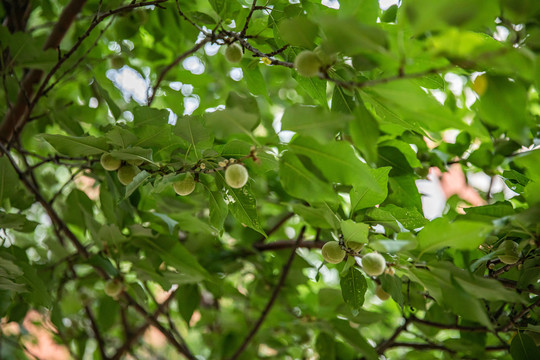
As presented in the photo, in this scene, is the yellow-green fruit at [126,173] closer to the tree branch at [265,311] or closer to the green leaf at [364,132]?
the green leaf at [364,132]

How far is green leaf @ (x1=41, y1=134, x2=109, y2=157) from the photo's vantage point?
856 millimetres

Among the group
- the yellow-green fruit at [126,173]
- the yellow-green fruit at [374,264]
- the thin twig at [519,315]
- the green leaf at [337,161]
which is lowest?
the thin twig at [519,315]

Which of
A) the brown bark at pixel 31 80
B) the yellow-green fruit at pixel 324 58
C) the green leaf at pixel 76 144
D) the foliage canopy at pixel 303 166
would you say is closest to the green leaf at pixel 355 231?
the foliage canopy at pixel 303 166

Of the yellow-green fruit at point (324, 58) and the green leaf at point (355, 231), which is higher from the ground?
the yellow-green fruit at point (324, 58)

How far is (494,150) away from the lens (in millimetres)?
1209

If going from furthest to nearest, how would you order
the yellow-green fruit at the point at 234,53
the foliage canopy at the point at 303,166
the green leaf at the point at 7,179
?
the green leaf at the point at 7,179
the yellow-green fruit at the point at 234,53
the foliage canopy at the point at 303,166

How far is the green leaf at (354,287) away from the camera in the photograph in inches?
36.1

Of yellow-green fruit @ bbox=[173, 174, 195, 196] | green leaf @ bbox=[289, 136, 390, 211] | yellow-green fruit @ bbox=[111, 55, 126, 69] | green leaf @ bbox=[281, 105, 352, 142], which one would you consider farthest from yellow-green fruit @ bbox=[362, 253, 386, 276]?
yellow-green fruit @ bbox=[111, 55, 126, 69]

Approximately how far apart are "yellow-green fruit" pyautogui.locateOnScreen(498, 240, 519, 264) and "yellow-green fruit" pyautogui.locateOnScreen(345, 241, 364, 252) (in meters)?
0.25

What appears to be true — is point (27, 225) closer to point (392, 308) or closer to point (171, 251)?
point (171, 251)

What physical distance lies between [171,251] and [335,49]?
66cm

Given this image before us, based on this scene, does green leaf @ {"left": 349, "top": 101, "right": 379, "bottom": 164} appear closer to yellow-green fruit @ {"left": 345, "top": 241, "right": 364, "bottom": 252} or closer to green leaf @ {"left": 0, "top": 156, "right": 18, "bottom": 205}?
yellow-green fruit @ {"left": 345, "top": 241, "right": 364, "bottom": 252}

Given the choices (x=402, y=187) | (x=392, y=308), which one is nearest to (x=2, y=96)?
(x=402, y=187)

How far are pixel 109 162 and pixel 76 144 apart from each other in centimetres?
7
